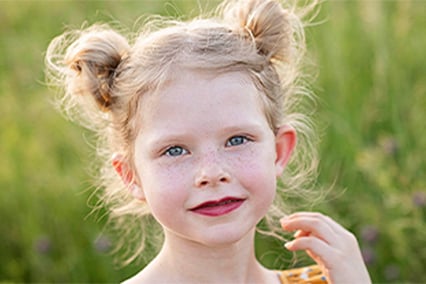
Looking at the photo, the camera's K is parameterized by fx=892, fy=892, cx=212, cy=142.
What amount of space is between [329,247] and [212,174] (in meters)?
0.53

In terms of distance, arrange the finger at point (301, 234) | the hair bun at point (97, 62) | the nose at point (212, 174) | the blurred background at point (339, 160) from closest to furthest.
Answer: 1. the nose at point (212, 174)
2. the hair bun at point (97, 62)
3. the finger at point (301, 234)
4. the blurred background at point (339, 160)

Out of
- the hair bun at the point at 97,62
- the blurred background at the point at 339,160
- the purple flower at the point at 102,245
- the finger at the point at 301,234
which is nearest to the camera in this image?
the hair bun at the point at 97,62

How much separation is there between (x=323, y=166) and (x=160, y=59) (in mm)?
1791

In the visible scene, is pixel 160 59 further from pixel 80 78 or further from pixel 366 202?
pixel 366 202

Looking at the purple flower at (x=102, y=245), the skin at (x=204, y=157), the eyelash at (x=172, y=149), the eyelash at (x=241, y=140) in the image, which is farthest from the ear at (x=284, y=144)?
the purple flower at (x=102, y=245)

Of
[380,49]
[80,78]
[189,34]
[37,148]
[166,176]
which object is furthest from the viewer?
[37,148]

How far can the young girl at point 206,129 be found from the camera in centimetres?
200

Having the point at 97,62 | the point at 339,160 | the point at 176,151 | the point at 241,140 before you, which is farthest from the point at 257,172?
the point at 339,160

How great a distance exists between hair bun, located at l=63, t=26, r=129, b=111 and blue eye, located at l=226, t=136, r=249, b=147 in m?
0.42

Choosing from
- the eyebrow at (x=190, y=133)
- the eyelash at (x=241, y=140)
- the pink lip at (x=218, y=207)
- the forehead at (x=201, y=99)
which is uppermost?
the forehead at (x=201, y=99)

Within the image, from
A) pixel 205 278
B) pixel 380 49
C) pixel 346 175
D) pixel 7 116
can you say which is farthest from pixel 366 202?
pixel 7 116

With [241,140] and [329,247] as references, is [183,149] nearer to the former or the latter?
[241,140]

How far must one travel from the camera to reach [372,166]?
139 inches

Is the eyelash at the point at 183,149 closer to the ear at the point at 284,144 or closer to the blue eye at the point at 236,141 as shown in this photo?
the blue eye at the point at 236,141
